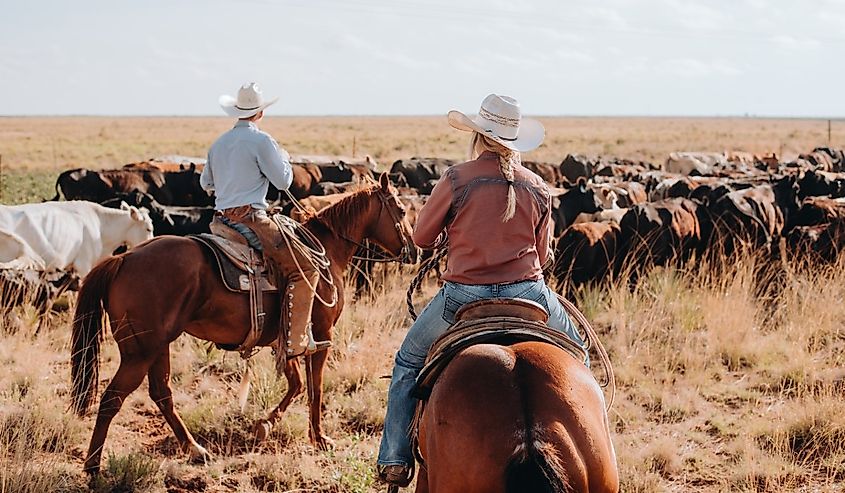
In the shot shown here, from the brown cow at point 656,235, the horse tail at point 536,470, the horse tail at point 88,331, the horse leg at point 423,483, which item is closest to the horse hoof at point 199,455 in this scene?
the horse tail at point 88,331

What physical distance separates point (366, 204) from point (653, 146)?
179 ft

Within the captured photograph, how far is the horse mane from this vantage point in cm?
696

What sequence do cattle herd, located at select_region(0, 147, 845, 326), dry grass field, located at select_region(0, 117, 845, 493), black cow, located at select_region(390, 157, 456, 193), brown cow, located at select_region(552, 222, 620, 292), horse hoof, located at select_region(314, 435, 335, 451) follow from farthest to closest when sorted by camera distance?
black cow, located at select_region(390, 157, 456, 193) → brown cow, located at select_region(552, 222, 620, 292) → cattle herd, located at select_region(0, 147, 845, 326) → horse hoof, located at select_region(314, 435, 335, 451) → dry grass field, located at select_region(0, 117, 845, 493)

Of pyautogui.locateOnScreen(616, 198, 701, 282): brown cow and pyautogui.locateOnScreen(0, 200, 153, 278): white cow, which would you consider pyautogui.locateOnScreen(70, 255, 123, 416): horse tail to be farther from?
pyautogui.locateOnScreen(616, 198, 701, 282): brown cow

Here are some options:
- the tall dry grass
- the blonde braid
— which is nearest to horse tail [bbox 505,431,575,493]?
the blonde braid

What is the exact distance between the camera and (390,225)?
694 cm

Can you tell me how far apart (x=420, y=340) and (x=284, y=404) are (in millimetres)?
3039

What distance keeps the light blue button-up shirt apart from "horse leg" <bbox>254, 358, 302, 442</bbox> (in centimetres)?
136

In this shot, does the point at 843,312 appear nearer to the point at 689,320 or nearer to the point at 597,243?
the point at 689,320

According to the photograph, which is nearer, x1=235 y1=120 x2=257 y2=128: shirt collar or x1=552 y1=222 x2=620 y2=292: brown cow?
x1=235 y1=120 x2=257 y2=128: shirt collar

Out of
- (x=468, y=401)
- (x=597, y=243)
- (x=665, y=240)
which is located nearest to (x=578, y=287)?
(x=597, y=243)

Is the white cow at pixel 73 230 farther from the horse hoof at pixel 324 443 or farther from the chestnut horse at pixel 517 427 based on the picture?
the chestnut horse at pixel 517 427

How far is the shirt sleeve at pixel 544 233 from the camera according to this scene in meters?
4.07

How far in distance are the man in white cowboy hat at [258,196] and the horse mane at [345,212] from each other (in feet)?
1.99
